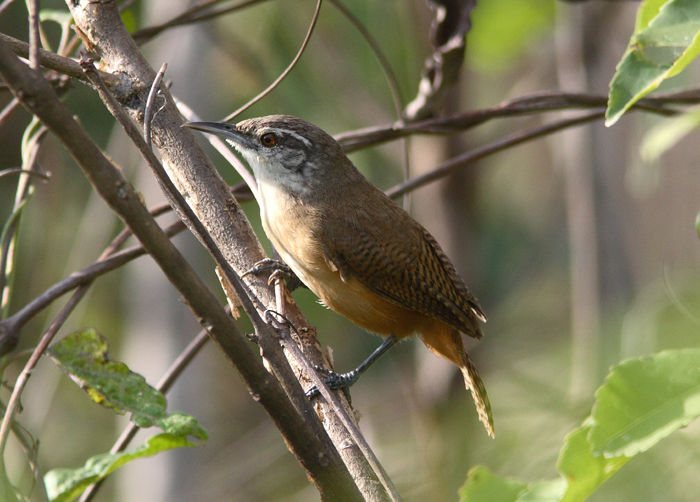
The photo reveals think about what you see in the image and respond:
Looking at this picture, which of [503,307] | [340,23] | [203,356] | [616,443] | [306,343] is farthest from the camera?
[503,307]

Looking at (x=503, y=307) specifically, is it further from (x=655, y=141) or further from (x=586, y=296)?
(x=655, y=141)

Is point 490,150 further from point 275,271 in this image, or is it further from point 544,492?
point 544,492

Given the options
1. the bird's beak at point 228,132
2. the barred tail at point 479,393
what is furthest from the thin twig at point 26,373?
the barred tail at point 479,393

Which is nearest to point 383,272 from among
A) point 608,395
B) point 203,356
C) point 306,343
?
point 306,343

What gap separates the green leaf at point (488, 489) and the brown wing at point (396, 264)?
54.2 inches

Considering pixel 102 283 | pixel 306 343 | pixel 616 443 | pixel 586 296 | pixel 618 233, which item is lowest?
pixel 616 443

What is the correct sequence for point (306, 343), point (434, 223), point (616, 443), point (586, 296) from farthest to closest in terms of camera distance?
point (434, 223), point (586, 296), point (306, 343), point (616, 443)

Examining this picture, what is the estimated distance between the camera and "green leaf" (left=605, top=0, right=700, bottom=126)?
1488 mm

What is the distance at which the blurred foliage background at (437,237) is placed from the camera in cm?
454

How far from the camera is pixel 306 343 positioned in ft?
6.95

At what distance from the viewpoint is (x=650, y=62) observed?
1.56 m

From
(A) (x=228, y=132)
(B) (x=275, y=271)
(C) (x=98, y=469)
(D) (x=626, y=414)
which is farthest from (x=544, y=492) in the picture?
(A) (x=228, y=132)

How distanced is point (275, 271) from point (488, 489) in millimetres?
1027

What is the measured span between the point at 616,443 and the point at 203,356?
4043 mm
